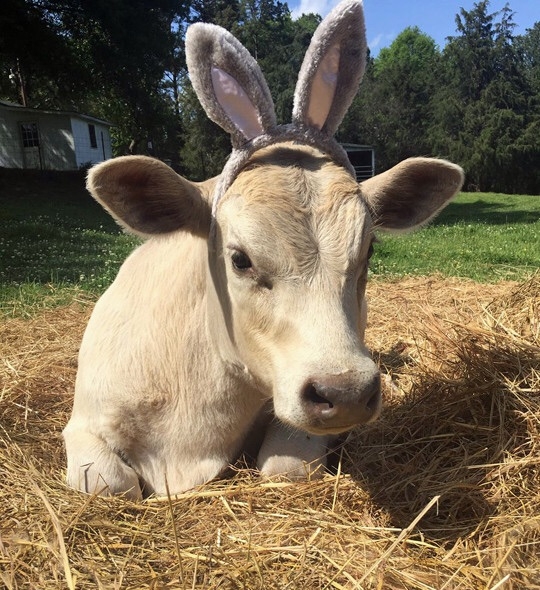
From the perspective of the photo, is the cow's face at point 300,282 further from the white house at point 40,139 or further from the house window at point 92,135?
the house window at point 92,135

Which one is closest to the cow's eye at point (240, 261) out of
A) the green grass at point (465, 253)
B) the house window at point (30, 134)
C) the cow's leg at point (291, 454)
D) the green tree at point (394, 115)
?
the cow's leg at point (291, 454)

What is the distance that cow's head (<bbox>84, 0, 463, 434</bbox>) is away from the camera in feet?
6.35

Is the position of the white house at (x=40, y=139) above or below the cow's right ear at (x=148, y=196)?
above

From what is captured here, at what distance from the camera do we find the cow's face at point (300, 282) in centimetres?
187

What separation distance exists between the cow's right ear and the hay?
110 centimetres

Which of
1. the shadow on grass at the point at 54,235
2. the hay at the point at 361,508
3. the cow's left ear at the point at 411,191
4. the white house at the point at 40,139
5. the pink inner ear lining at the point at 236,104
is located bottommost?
the hay at the point at 361,508

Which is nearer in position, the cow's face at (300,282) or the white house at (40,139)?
the cow's face at (300,282)

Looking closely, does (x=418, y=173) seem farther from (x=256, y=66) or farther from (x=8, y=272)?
(x=8, y=272)

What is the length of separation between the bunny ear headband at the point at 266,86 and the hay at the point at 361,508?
4.28 ft

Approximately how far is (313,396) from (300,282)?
0.41 meters

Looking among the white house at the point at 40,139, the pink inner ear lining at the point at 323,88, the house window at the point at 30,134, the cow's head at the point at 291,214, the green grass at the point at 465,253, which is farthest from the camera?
the house window at the point at 30,134

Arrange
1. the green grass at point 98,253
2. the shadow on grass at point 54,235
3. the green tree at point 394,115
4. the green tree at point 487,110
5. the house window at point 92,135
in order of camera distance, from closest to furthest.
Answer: the green grass at point 98,253 < the shadow on grass at point 54,235 < the house window at point 92,135 < the green tree at point 487,110 < the green tree at point 394,115

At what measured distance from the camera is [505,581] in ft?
5.96

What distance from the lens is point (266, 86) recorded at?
2348mm
